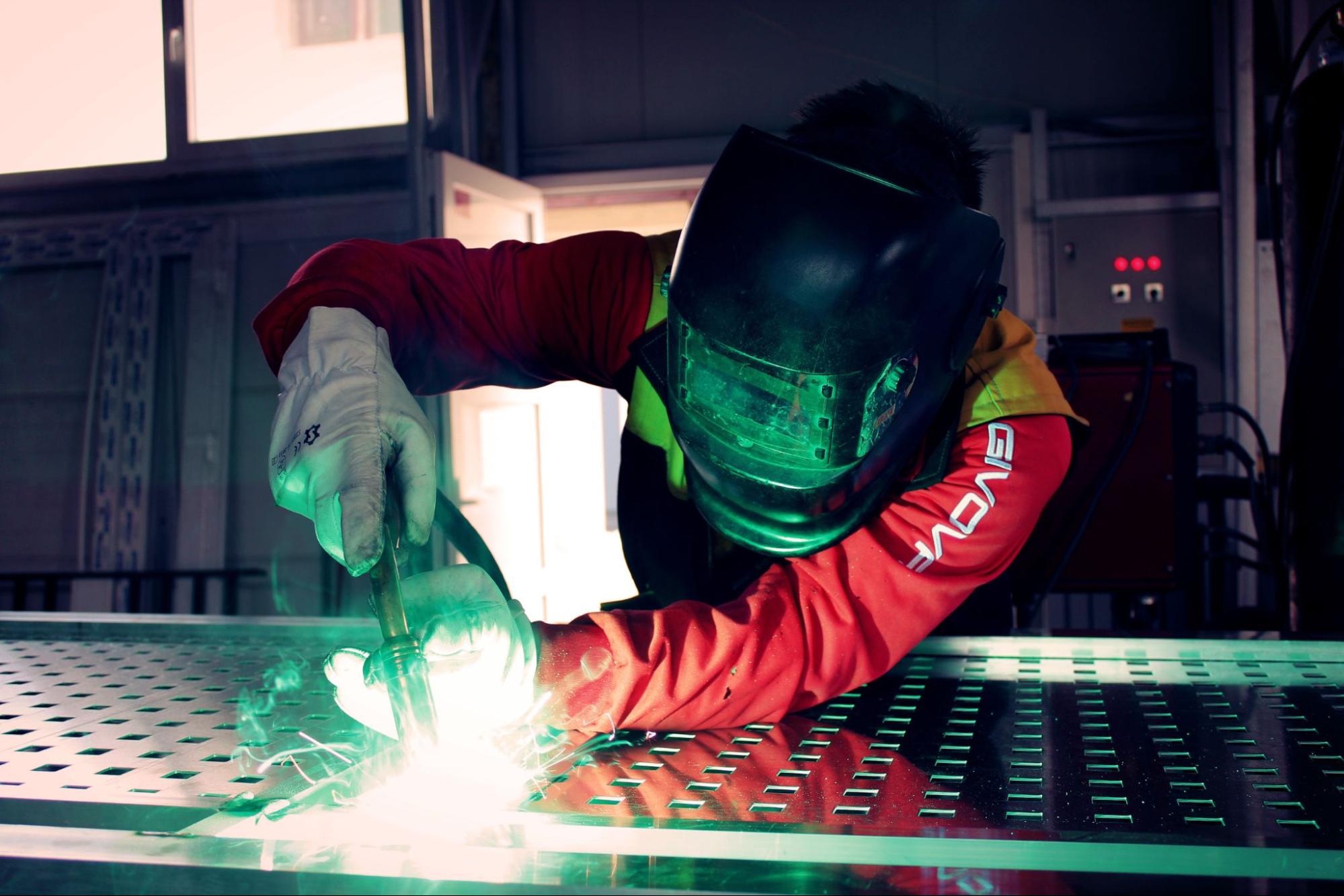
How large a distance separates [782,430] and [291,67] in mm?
3900

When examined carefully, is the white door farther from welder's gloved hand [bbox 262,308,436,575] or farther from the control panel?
welder's gloved hand [bbox 262,308,436,575]

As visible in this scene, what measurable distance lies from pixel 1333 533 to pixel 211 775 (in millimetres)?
1361

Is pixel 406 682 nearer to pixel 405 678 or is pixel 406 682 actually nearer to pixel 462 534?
pixel 405 678

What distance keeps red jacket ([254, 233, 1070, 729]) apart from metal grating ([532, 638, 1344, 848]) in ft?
0.13

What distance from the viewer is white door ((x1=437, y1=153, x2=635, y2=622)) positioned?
3650mm

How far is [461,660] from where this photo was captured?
2.48ft

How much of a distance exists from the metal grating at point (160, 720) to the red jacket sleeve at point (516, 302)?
1.23 feet

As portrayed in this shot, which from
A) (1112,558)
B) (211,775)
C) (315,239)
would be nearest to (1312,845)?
(211,775)

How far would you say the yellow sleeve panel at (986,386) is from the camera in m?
1.06

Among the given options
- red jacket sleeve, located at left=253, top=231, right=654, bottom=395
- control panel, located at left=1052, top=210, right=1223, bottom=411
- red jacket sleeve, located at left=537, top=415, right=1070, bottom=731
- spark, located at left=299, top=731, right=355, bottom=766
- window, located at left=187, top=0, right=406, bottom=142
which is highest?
window, located at left=187, top=0, right=406, bottom=142

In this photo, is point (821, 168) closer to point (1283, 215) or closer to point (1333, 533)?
point (1333, 533)

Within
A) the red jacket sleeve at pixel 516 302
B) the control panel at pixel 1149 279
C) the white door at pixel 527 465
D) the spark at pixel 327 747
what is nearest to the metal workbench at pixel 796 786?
the spark at pixel 327 747

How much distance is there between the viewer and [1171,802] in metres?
0.61

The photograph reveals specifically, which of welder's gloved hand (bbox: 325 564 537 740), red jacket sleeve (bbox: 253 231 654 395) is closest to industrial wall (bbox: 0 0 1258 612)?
red jacket sleeve (bbox: 253 231 654 395)
